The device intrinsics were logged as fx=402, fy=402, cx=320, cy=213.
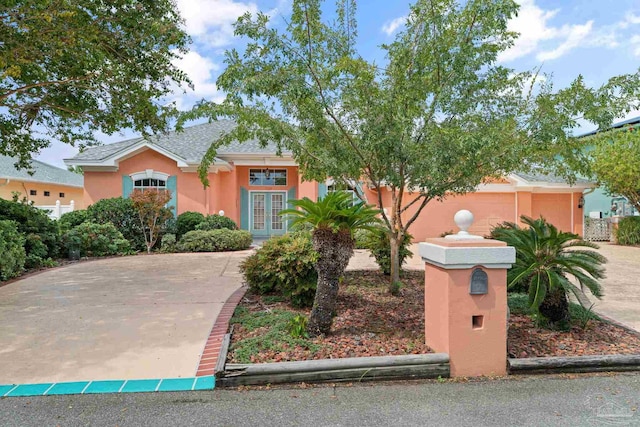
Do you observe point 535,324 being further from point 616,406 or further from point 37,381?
point 37,381

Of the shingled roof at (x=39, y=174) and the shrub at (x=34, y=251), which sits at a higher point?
the shingled roof at (x=39, y=174)

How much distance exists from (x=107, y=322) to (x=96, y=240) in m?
8.45

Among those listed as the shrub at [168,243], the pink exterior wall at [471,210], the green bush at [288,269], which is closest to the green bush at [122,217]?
the shrub at [168,243]

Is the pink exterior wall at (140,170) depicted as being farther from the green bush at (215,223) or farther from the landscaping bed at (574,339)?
the landscaping bed at (574,339)

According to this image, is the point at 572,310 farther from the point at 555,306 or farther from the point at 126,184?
the point at 126,184

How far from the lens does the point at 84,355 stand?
4445 millimetres

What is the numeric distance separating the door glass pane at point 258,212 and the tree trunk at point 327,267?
14.4 metres

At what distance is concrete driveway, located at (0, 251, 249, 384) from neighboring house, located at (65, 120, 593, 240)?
23.9 ft

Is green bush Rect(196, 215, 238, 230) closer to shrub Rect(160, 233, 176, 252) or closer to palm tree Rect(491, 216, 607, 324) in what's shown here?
shrub Rect(160, 233, 176, 252)

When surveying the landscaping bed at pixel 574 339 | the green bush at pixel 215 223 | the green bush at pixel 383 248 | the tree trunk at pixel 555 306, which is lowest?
the landscaping bed at pixel 574 339

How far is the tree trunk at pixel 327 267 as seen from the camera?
464 centimetres

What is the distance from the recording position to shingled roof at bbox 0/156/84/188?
21466 millimetres

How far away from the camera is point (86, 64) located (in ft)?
24.8

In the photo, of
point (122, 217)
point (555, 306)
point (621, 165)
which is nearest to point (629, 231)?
point (621, 165)
